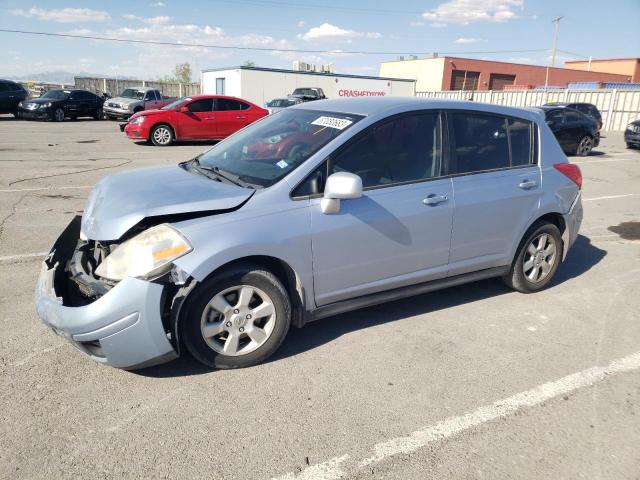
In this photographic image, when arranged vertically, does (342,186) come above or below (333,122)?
below

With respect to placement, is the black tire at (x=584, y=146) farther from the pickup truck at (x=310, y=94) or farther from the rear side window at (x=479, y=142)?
the pickup truck at (x=310, y=94)

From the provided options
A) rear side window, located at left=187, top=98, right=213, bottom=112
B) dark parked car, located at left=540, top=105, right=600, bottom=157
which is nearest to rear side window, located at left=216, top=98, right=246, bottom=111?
rear side window, located at left=187, top=98, right=213, bottom=112

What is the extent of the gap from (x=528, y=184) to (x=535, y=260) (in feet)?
2.50

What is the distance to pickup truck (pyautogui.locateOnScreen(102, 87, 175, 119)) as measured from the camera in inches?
885

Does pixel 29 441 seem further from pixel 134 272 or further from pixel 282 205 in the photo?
pixel 282 205

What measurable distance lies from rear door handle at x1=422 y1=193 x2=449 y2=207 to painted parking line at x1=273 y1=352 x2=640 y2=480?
146 cm

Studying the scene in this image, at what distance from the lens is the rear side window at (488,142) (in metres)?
4.05

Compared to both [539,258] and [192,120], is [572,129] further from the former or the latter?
[539,258]

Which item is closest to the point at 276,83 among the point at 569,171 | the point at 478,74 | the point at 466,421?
the point at 569,171

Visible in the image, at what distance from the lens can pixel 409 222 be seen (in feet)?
12.1

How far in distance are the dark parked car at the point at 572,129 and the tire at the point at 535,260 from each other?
40.8ft

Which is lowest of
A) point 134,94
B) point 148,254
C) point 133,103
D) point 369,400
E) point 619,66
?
point 369,400

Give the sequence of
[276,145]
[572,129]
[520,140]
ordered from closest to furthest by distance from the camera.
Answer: [276,145], [520,140], [572,129]

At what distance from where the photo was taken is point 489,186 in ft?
13.6
